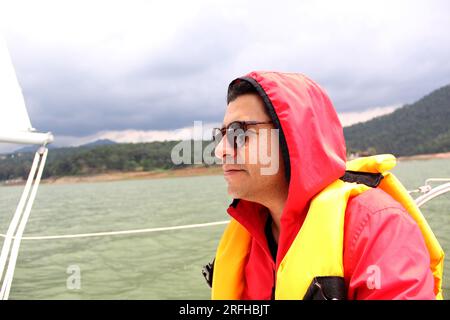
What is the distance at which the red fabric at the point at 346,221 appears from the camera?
952 mm

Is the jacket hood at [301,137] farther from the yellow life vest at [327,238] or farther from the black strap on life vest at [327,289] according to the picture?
the black strap on life vest at [327,289]

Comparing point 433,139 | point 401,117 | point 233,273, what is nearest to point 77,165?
point 233,273

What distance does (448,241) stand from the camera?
21.9 feet

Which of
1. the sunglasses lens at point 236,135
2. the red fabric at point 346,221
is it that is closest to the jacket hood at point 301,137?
the red fabric at point 346,221

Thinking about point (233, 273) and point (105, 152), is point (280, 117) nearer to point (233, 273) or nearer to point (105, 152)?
point (233, 273)

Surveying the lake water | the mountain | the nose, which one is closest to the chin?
the nose

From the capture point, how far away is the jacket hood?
1.19 meters

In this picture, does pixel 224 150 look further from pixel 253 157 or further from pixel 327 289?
pixel 327 289

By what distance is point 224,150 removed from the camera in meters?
1.32

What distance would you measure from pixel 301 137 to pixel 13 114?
191 centimetres

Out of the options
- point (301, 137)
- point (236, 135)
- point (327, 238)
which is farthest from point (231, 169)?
point (327, 238)

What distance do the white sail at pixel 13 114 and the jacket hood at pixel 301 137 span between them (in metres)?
1.57

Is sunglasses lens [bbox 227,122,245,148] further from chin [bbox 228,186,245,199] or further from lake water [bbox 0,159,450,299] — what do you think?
lake water [bbox 0,159,450,299]

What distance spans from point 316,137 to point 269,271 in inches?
21.1
